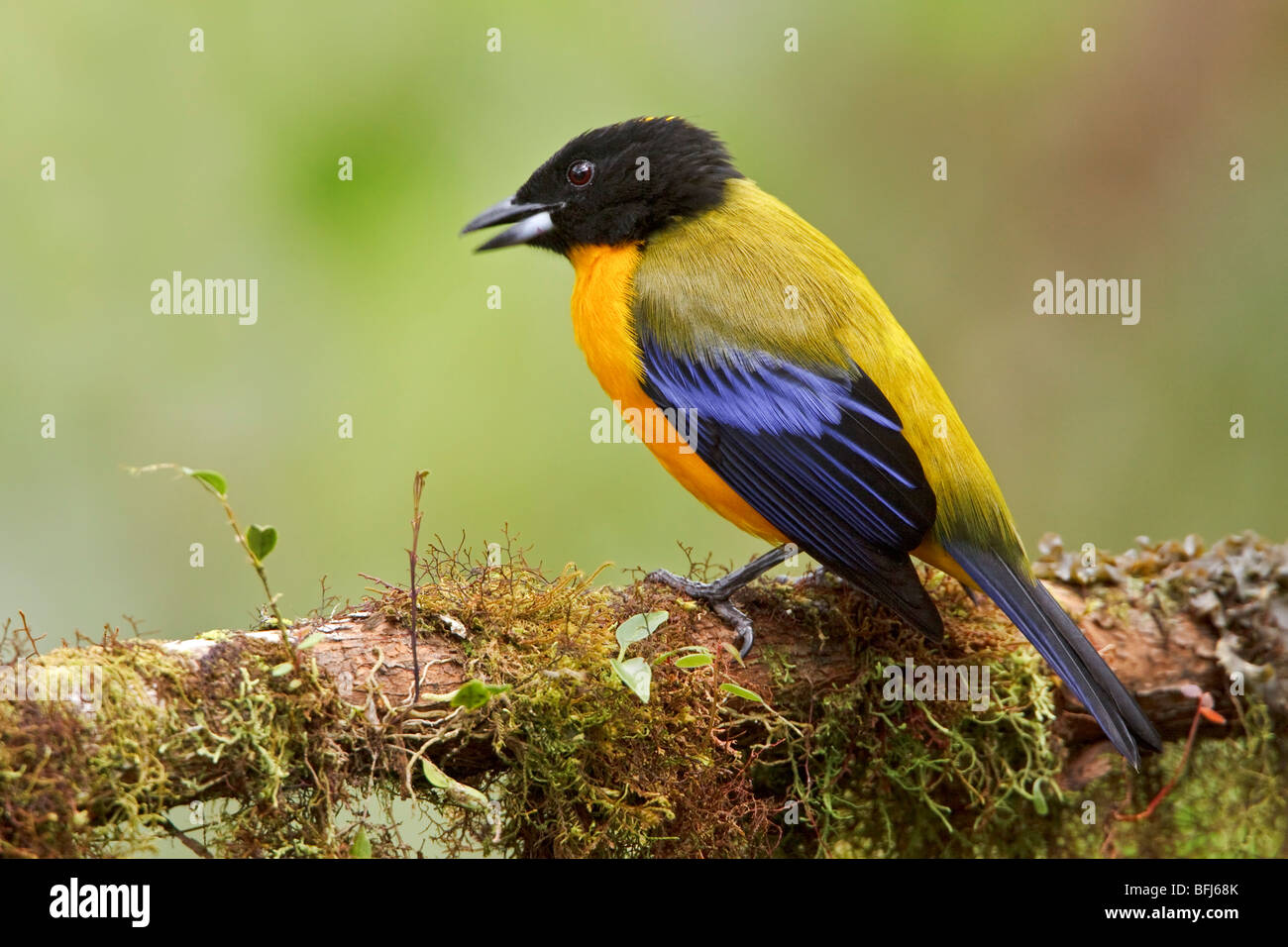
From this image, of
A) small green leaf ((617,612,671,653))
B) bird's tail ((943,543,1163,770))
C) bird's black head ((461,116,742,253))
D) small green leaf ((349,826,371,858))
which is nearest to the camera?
small green leaf ((349,826,371,858))

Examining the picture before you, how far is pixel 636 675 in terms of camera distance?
2.77m

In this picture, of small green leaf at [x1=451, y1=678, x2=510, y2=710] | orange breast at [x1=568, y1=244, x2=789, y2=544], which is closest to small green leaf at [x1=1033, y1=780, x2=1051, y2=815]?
orange breast at [x1=568, y1=244, x2=789, y2=544]

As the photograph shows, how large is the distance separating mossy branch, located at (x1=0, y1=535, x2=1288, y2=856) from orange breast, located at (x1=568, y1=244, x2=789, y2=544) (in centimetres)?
36

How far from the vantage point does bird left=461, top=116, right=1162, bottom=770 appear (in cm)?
352

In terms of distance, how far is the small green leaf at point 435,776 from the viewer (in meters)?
2.57

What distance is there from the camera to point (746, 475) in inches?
150

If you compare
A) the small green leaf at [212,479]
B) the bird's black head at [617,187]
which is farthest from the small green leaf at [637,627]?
the bird's black head at [617,187]

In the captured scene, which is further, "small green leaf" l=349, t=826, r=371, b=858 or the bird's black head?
the bird's black head

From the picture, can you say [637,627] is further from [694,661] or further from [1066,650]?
[1066,650]

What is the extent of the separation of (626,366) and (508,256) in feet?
10.9

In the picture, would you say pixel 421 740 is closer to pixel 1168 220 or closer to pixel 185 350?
pixel 185 350

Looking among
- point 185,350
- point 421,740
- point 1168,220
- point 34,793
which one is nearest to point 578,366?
point 185,350

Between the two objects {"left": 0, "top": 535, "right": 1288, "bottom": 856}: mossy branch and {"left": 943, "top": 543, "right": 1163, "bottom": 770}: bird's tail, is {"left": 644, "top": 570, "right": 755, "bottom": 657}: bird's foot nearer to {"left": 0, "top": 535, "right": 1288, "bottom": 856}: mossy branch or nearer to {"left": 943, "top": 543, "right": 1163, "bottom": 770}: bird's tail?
{"left": 0, "top": 535, "right": 1288, "bottom": 856}: mossy branch

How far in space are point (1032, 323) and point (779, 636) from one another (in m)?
4.46
